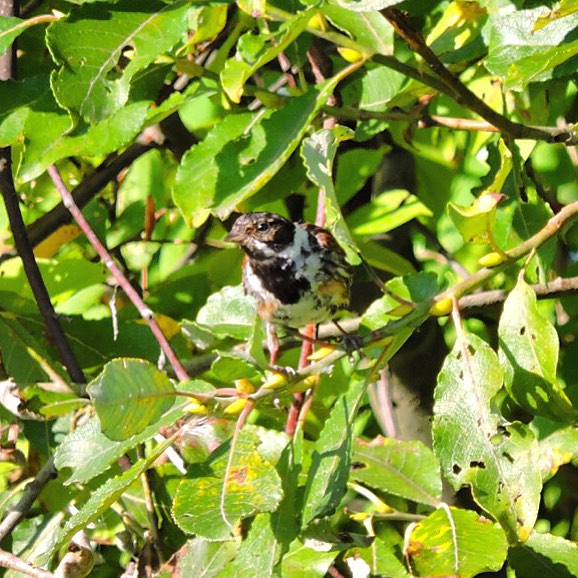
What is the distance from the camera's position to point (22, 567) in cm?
186

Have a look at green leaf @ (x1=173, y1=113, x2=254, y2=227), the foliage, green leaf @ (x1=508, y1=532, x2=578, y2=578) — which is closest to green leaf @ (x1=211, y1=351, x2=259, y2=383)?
the foliage

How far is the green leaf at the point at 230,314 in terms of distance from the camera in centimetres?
225

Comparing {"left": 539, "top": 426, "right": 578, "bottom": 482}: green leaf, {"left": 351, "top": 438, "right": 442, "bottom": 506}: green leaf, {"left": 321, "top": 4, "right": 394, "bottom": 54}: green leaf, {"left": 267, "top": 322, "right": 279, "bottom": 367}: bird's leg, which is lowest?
{"left": 351, "top": 438, "right": 442, "bottom": 506}: green leaf

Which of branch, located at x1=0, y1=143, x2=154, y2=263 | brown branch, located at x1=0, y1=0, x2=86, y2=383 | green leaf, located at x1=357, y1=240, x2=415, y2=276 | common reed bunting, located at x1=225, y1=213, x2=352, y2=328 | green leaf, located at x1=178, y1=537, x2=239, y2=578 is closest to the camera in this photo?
green leaf, located at x1=178, y1=537, x2=239, y2=578

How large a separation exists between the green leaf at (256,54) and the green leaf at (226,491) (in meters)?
0.57

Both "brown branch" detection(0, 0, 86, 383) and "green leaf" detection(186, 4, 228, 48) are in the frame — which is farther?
"brown branch" detection(0, 0, 86, 383)

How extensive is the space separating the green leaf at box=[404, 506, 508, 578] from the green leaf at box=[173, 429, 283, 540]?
234 mm

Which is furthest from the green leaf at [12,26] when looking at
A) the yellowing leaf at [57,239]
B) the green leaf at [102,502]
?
the yellowing leaf at [57,239]

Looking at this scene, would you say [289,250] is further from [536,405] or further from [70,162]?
[536,405]

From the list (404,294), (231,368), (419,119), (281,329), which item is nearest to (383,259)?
(281,329)

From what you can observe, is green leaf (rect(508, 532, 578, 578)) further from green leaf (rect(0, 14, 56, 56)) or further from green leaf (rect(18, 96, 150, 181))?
green leaf (rect(0, 14, 56, 56))

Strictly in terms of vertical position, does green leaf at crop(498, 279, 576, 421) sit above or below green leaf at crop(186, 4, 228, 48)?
below

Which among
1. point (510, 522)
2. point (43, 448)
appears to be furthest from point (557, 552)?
point (43, 448)

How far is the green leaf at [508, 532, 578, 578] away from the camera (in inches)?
76.9
